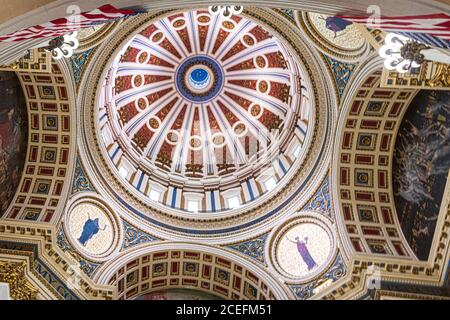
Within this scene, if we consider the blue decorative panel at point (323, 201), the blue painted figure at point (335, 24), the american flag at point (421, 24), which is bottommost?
the american flag at point (421, 24)

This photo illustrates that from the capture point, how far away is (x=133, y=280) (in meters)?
18.0

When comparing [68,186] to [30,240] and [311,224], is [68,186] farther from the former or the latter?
[311,224]

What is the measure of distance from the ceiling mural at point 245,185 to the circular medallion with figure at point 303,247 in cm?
5

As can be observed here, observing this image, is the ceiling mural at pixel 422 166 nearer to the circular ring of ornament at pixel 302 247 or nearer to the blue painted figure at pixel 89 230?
the circular ring of ornament at pixel 302 247

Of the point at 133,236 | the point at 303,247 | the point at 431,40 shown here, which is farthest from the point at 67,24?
the point at 303,247

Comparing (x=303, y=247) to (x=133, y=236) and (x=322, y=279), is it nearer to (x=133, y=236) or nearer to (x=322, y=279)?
Result: (x=322, y=279)

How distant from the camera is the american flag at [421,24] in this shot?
6422 mm

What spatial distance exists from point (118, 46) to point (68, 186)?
4.74m

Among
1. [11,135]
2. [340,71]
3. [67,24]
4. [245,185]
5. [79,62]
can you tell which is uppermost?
[79,62]

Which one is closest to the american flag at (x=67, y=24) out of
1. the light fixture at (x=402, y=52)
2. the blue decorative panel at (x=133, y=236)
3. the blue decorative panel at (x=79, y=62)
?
the light fixture at (x=402, y=52)

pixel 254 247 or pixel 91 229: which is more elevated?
pixel 91 229

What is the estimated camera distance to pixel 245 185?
19906mm

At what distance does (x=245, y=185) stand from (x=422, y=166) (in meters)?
7.45
